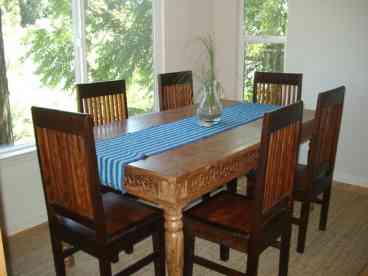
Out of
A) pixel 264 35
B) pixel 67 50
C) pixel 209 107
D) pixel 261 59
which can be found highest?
pixel 264 35

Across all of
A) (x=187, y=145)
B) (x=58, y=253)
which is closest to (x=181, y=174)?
(x=187, y=145)

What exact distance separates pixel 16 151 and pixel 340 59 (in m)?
2.54

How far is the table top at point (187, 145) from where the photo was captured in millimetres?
1743

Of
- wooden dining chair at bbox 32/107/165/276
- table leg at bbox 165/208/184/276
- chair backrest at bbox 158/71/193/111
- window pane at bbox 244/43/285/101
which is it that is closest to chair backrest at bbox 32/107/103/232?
wooden dining chair at bbox 32/107/165/276

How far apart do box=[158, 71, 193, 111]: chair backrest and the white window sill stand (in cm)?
95

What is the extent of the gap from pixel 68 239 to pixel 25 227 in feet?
3.38

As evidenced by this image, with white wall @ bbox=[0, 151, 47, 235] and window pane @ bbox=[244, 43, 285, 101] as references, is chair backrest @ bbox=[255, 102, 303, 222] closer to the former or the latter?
white wall @ bbox=[0, 151, 47, 235]

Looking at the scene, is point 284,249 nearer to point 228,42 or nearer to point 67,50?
point 67,50

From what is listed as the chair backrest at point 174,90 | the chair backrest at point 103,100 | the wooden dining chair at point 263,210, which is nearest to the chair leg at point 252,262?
the wooden dining chair at point 263,210

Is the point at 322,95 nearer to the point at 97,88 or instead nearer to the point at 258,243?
the point at 258,243

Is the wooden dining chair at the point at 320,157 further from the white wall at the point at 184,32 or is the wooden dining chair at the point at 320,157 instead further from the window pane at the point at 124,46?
the white wall at the point at 184,32

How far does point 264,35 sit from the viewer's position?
3.95 meters

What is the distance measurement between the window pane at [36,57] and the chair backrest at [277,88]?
4.65 feet

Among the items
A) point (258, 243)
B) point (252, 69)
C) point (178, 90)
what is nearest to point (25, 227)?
point (178, 90)
